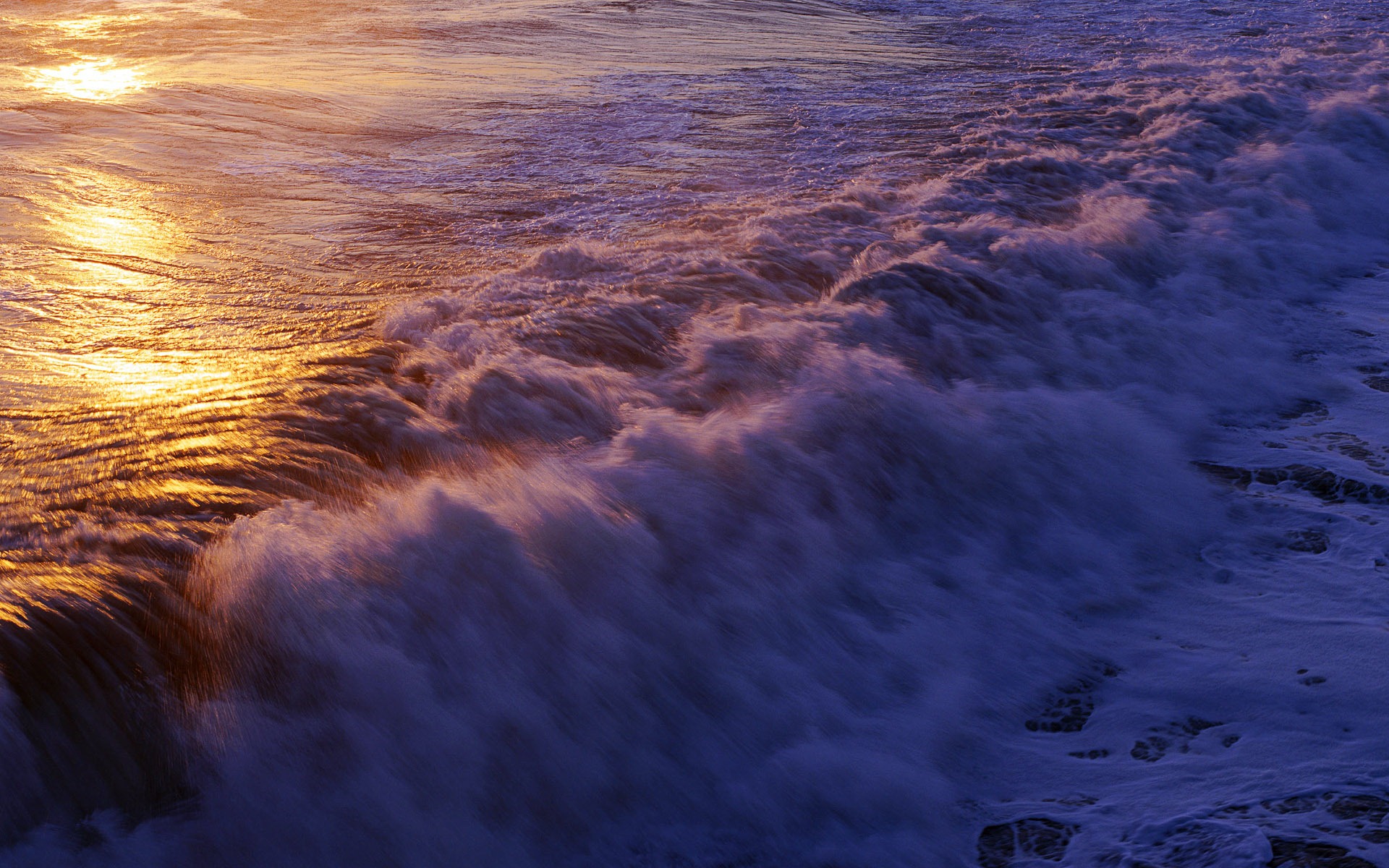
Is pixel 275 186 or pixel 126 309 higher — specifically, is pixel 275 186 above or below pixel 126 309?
above

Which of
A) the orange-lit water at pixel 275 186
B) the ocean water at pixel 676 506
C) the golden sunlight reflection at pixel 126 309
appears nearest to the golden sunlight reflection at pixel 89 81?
the orange-lit water at pixel 275 186

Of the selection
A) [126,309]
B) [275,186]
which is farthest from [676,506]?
[275,186]

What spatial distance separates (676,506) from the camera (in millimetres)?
3070

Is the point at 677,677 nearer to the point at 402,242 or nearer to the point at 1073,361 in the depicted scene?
the point at 1073,361

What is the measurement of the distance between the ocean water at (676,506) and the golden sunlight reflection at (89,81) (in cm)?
67

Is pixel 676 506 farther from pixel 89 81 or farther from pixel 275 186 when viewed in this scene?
pixel 89 81

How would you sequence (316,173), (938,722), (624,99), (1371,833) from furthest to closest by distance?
(624,99), (316,173), (938,722), (1371,833)

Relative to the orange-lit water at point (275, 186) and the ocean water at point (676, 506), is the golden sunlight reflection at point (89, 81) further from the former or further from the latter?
the ocean water at point (676, 506)

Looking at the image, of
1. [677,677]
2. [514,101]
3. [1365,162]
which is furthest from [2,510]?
[1365,162]

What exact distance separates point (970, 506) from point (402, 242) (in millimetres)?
2860

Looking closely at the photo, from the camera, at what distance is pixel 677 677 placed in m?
2.65

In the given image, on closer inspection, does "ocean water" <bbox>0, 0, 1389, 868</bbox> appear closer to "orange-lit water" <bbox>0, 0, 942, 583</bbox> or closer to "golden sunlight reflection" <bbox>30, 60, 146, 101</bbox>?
"orange-lit water" <bbox>0, 0, 942, 583</bbox>

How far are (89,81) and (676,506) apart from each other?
661cm

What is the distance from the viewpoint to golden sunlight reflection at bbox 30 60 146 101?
7148mm
